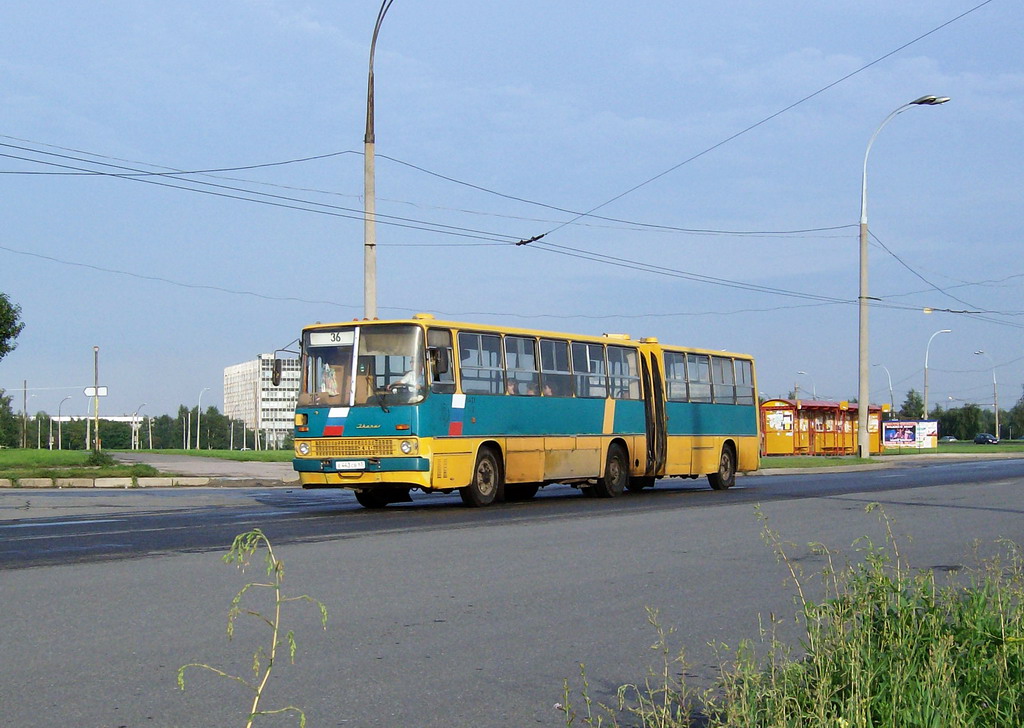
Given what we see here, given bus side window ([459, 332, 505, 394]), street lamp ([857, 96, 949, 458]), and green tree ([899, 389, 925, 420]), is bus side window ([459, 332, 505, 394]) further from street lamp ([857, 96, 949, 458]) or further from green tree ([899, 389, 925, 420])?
green tree ([899, 389, 925, 420])

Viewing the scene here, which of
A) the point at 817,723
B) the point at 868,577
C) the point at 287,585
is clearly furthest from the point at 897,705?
the point at 287,585

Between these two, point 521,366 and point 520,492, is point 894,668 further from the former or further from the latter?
point 520,492

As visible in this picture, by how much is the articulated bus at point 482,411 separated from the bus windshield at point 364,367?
0.6 inches

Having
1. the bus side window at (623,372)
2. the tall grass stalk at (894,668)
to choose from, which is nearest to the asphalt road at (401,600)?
the tall grass stalk at (894,668)

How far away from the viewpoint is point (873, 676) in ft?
15.7

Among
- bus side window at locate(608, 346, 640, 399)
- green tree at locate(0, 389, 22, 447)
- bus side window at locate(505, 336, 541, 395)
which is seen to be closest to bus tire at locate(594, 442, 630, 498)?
bus side window at locate(608, 346, 640, 399)

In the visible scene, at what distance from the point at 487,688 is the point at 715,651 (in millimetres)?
1446

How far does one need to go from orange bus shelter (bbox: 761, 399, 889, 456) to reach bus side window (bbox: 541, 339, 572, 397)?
36.6m

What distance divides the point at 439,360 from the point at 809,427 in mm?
44089

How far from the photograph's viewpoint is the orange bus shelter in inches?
2256

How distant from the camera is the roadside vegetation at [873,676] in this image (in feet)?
14.7

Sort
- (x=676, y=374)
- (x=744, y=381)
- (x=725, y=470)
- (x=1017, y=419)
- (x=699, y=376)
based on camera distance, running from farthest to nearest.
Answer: (x=1017, y=419)
(x=744, y=381)
(x=725, y=470)
(x=699, y=376)
(x=676, y=374)

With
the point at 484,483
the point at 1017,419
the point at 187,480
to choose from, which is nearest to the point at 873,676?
the point at 484,483

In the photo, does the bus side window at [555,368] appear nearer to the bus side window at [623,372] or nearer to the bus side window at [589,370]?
the bus side window at [589,370]
